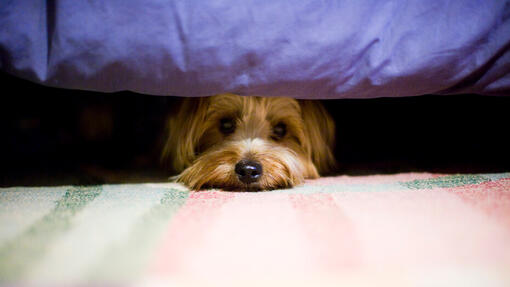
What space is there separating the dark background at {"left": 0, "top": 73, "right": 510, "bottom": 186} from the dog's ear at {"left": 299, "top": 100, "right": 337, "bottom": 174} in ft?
0.29

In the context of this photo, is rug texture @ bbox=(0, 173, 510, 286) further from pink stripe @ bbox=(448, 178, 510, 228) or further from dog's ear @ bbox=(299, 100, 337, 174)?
dog's ear @ bbox=(299, 100, 337, 174)

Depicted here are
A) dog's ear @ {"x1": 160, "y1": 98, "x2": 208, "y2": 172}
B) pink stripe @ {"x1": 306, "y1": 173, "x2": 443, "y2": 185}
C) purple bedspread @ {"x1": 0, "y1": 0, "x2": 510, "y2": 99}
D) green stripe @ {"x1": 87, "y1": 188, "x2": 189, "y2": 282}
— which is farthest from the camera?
dog's ear @ {"x1": 160, "y1": 98, "x2": 208, "y2": 172}

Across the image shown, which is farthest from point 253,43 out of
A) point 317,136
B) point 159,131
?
point 159,131

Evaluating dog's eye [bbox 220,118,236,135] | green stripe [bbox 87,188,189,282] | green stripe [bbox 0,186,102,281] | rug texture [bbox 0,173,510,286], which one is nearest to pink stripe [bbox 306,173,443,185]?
rug texture [bbox 0,173,510,286]

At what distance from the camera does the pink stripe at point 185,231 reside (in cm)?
63

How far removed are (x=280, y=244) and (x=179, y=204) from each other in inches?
13.4

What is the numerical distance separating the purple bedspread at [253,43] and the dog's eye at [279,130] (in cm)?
50

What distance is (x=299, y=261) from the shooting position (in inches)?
25.4

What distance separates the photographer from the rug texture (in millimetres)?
594

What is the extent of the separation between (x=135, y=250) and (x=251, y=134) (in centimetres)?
92

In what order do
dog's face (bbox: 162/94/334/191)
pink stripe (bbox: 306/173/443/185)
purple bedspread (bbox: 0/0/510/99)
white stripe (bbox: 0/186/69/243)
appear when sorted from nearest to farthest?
white stripe (bbox: 0/186/69/243) < purple bedspread (bbox: 0/0/510/99) < pink stripe (bbox: 306/173/443/185) < dog's face (bbox: 162/94/334/191)

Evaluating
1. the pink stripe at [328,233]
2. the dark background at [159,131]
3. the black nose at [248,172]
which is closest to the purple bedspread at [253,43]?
the black nose at [248,172]

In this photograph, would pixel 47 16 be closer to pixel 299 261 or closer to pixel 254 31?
pixel 254 31

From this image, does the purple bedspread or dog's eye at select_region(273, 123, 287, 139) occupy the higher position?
the purple bedspread
